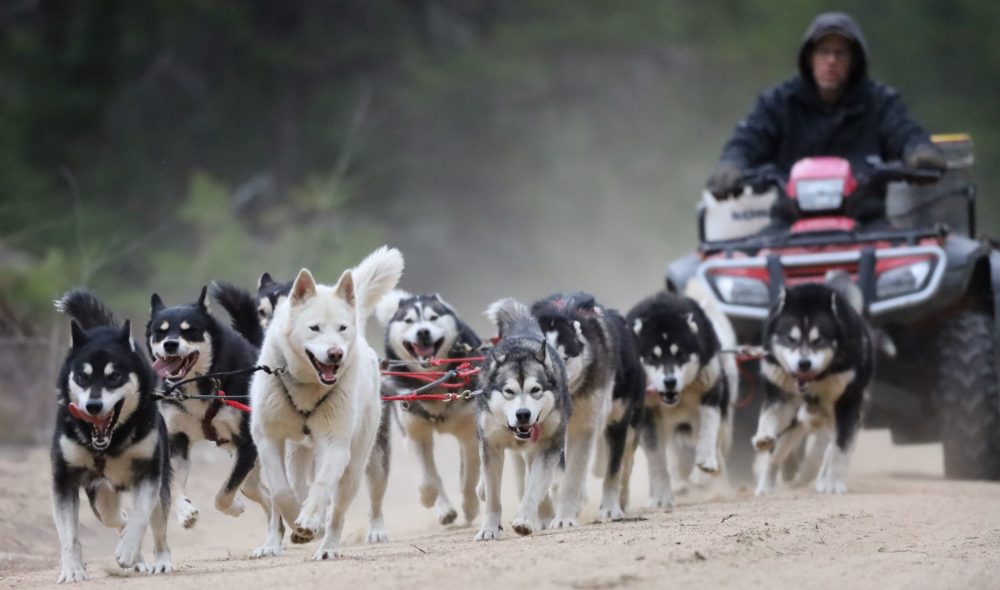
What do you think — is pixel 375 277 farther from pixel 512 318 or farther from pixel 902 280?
pixel 902 280

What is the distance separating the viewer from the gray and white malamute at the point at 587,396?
26.0 ft

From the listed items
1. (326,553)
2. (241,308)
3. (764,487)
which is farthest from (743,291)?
(326,553)

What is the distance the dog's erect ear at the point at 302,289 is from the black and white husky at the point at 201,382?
85 cm

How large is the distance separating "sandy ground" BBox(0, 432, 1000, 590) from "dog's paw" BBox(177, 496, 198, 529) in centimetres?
20

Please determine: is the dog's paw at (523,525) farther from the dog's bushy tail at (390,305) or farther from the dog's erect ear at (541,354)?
the dog's bushy tail at (390,305)

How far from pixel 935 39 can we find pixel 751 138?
19847mm

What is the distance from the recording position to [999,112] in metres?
28.8

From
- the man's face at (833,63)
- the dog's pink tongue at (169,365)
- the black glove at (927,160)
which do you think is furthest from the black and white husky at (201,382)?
the man's face at (833,63)

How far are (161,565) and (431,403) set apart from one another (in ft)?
8.44

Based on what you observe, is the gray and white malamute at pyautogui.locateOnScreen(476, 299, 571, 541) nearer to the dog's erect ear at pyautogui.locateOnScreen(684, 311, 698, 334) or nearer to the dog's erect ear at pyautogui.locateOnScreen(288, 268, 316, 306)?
the dog's erect ear at pyautogui.locateOnScreen(288, 268, 316, 306)

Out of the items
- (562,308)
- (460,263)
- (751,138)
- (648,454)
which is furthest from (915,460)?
(460,263)

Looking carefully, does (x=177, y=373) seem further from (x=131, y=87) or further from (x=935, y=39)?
(x=935, y=39)

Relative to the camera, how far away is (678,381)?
8.85 m

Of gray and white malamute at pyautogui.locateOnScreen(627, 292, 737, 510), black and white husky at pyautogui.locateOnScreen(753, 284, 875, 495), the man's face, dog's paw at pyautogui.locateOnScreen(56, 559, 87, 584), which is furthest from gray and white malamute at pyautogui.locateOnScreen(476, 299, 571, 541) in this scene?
the man's face
